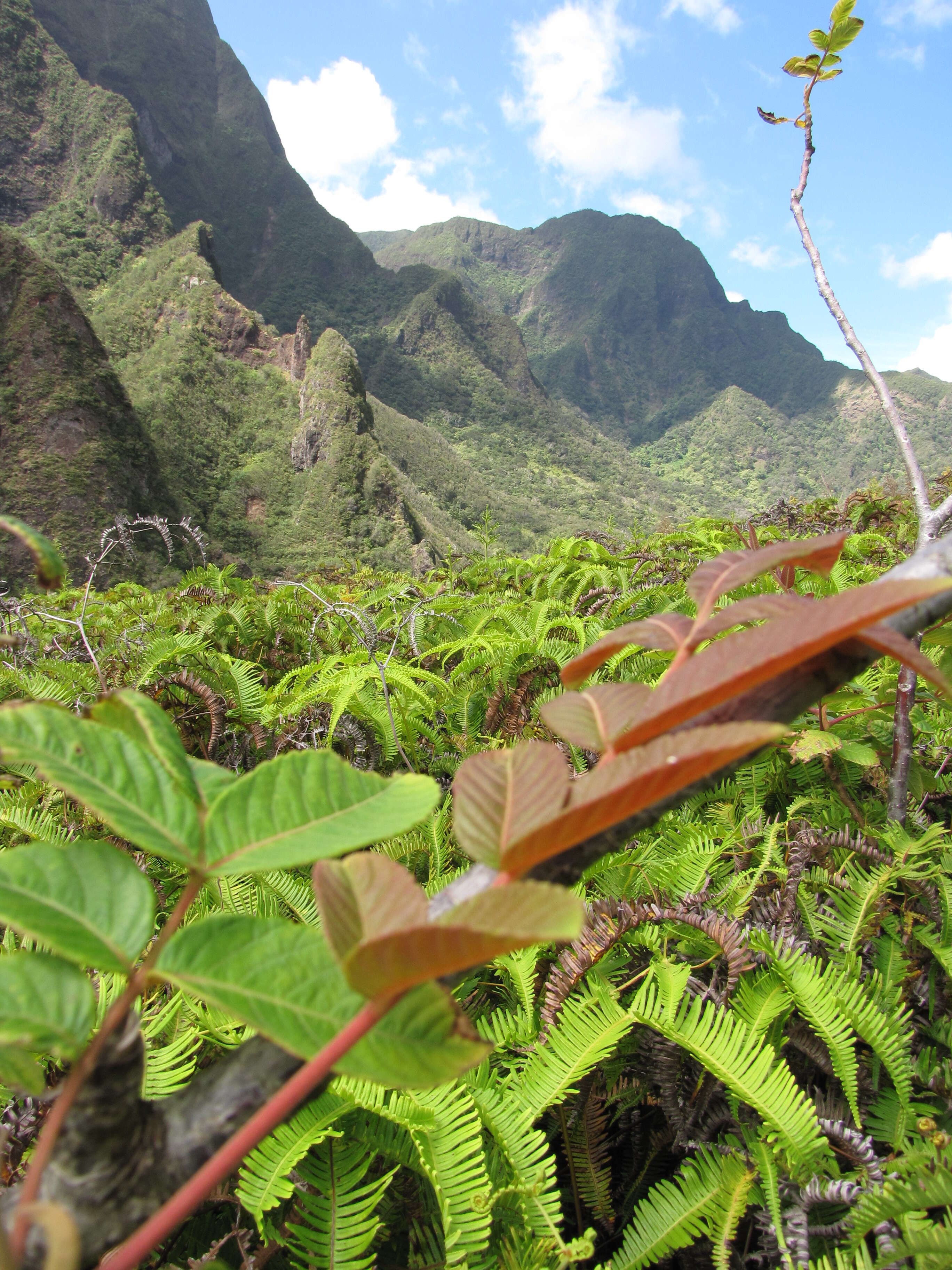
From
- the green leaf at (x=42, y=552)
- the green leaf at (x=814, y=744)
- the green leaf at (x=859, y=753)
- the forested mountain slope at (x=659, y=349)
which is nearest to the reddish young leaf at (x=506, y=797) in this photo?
the green leaf at (x=42, y=552)

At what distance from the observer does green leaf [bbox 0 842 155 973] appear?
260 mm

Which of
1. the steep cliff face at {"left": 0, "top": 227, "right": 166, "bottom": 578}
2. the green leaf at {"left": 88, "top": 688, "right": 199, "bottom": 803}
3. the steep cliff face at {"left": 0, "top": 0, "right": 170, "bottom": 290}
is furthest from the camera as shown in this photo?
the steep cliff face at {"left": 0, "top": 0, "right": 170, "bottom": 290}

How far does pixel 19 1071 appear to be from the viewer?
286mm

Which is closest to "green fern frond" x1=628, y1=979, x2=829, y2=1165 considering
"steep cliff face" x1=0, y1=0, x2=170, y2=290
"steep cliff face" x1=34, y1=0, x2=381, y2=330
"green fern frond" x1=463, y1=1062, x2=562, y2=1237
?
"green fern frond" x1=463, y1=1062, x2=562, y2=1237

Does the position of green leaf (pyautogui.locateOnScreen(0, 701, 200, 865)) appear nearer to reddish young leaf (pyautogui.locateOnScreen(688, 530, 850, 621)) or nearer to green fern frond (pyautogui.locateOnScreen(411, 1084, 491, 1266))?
reddish young leaf (pyautogui.locateOnScreen(688, 530, 850, 621))

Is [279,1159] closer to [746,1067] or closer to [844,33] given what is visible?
[746,1067]

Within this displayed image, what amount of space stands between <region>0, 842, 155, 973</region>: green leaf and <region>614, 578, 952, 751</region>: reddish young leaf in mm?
228

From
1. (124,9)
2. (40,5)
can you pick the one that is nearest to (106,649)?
(40,5)

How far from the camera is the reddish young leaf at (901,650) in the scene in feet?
0.93

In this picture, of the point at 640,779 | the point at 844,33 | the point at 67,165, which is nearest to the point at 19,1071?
the point at 640,779

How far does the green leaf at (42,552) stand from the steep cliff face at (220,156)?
313 feet

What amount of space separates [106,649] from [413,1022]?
3280mm

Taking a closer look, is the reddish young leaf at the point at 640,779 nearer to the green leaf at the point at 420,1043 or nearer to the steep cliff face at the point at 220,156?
the green leaf at the point at 420,1043

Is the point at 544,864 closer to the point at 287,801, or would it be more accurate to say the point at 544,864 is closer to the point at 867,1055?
the point at 287,801
